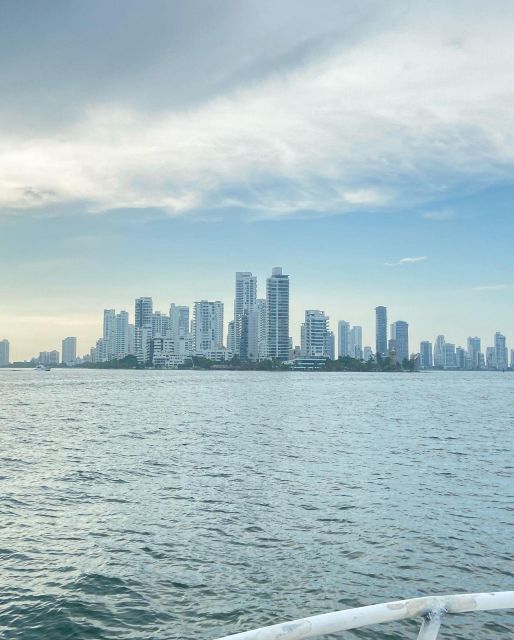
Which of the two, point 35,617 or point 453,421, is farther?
point 453,421

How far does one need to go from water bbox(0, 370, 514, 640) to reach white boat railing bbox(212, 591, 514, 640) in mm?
9464

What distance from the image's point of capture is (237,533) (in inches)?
758

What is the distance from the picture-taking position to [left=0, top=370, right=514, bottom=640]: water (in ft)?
43.5

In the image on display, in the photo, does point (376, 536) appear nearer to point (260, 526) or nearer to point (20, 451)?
point (260, 526)

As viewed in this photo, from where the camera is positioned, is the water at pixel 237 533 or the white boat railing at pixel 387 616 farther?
the water at pixel 237 533

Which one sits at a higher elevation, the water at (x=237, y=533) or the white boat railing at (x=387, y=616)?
the white boat railing at (x=387, y=616)

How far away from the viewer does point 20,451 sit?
37.4 metres

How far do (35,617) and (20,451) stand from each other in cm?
2658

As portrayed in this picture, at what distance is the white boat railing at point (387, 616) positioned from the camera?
370 centimetres

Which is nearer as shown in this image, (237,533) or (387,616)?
(387,616)

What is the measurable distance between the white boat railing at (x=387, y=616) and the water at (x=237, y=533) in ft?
31.1

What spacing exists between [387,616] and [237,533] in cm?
1632

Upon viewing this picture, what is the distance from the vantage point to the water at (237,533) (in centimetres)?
1325

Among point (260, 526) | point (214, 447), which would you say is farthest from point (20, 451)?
point (260, 526)
